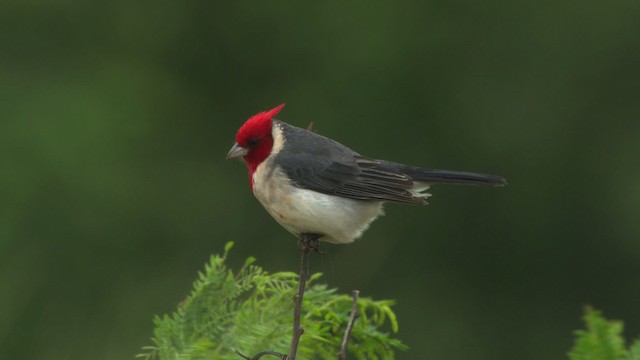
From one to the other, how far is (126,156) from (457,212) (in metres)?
1.40

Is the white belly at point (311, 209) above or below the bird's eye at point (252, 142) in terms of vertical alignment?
below

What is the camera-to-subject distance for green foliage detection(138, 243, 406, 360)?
4.64ft

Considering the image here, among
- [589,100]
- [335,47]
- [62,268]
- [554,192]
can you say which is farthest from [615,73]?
[62,268]

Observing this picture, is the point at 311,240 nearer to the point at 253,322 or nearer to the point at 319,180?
the point at 319,180

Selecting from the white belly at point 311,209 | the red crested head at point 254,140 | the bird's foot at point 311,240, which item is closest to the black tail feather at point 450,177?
the white belly at point 311,209

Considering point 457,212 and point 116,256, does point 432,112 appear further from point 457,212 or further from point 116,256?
point 116,256

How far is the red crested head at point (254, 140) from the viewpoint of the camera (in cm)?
230

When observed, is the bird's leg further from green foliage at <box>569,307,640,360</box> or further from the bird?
the bird

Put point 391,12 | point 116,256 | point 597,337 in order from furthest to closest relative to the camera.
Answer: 1. point 391,12
2. point 116,256
3. point 597,337

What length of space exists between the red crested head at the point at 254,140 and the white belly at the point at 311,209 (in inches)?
1.1

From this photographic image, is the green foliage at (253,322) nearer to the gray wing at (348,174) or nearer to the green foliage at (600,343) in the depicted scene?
the green foliage at (600,343)

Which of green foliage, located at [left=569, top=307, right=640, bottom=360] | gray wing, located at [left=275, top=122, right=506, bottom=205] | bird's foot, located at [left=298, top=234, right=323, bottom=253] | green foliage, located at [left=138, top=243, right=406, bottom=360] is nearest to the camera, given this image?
green foliage, located at [left=569, top=307, right=640, bottom=360]

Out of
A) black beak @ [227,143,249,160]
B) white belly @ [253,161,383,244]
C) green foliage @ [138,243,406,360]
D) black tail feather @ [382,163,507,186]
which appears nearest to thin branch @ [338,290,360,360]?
green foliage @ [138,243,406,360]

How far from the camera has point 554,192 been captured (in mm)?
4730
